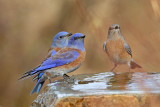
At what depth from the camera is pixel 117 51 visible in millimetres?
4422

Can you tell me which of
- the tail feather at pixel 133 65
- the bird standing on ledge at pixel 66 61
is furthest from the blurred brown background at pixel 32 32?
the bird standing on ledge at pixel 66 61

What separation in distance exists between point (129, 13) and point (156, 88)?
3854 mm

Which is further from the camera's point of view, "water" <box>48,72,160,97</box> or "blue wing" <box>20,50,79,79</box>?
"blue wing" <box>20,50,79,79</box>

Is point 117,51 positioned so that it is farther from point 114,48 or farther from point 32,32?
point 32,32

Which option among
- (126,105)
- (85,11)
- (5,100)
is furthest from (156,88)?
(5,100)

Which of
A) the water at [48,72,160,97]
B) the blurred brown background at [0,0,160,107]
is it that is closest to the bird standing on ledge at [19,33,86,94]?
the water at [48,72,160,97]

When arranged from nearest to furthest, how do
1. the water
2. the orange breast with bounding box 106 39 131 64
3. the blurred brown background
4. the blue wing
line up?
the water, the blue wing, the orange breast with bounding box 106 39 131 64, the blurred brown background

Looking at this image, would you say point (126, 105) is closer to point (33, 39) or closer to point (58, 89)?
point (58, 89)

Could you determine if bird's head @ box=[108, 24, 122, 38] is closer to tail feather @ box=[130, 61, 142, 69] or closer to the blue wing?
tail feather @ box=[130, 61, 142, 69]

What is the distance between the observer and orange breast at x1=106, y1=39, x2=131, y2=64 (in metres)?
4.39

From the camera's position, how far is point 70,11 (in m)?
6.37

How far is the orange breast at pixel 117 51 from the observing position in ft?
14.4

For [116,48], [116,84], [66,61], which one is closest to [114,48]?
[116,48]

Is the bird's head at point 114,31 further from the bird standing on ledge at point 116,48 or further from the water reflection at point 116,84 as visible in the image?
the water reflection at point 116,84
